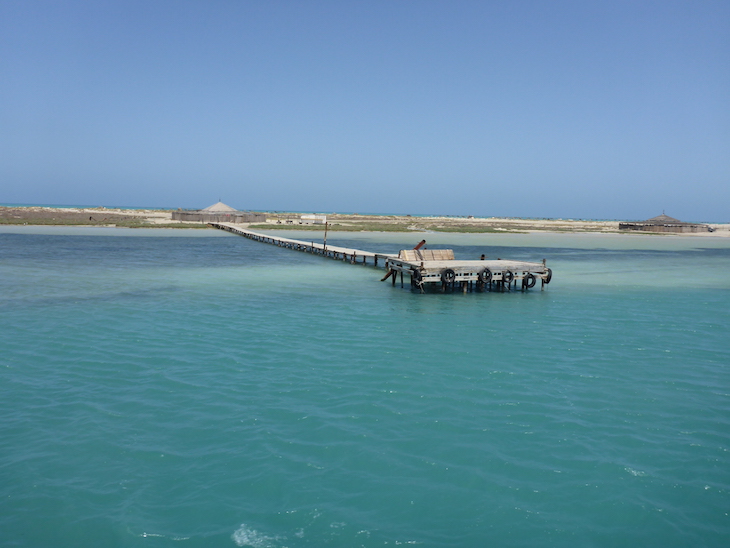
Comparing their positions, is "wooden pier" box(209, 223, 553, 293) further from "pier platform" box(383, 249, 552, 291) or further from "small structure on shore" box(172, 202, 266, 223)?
"small structure on shore" box(172, 202, 266, 223)

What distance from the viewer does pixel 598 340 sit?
1661 cm

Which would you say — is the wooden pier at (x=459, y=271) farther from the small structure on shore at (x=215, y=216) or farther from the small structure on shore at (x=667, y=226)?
the small structure on shore at (x=667, y=226)

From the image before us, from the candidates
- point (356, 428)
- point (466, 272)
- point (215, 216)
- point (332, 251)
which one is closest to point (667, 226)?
point (215, 216)

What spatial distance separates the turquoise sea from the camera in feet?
23.2

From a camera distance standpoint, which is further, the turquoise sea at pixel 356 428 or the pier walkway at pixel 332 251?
the pier walkway at pixel 332 251

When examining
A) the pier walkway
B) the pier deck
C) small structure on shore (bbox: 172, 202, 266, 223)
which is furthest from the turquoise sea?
small structure on shore (bbox: 172, 202, 266, 223)

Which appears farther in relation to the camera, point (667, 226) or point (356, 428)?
point (667, 226)

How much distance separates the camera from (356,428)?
9.63m

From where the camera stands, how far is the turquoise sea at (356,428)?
7.08 meters

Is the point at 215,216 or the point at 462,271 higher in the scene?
the point at 215,216

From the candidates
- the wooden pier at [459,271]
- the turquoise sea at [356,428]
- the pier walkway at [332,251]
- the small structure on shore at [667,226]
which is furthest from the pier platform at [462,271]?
the small structure on shore at [667,226]

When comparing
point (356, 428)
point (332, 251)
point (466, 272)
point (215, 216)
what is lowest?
point (356, 428)

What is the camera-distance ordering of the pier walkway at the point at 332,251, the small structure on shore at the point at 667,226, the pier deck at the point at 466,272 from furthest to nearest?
the small structure on shore at the point at 667,226 → the pier walkway at the point at 332,251 → the pier deck at the point at 466,272

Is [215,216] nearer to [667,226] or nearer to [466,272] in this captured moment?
[466,272]
